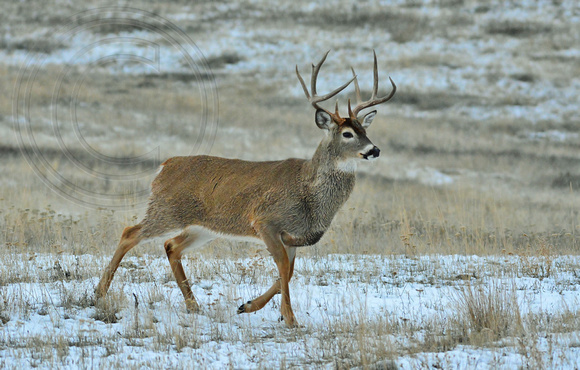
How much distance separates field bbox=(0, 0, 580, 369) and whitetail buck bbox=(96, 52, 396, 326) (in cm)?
54

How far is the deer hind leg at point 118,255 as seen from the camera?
28.3 ft

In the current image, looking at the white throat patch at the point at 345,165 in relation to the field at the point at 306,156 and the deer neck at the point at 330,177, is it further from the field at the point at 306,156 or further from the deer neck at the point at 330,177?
the field at the point at 306,156

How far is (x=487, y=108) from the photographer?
3050 cm

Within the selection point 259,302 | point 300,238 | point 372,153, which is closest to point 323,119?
point 372,153

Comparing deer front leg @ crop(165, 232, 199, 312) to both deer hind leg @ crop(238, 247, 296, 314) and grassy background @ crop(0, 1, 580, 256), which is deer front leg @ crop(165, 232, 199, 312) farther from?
grassy background @ crop(0, 1, 580, 256)

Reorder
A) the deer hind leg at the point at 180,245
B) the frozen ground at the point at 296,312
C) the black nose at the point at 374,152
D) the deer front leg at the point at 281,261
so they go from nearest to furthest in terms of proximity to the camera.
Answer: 1. the frozen ground at the point at 296,312
2. the deer front leg at the point at 281,261
3. the black nose at the point at 374,152
4. the deer hind leg at the point at 180,245

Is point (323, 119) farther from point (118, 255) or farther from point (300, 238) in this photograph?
point (118, 255)

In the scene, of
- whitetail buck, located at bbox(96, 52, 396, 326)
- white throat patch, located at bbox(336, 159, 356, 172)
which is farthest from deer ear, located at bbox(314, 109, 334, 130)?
white throat patch, located at bbox(336, 159, 356, 172)

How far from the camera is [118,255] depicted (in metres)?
8.98

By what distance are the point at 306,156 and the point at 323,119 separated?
13368 millimetres

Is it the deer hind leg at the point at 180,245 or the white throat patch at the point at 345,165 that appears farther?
the deer hind leg at the point at 180,245

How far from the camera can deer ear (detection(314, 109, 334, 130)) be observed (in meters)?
8.75

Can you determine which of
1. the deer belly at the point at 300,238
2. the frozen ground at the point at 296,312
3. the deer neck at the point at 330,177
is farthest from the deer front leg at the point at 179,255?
the deer neck at the point at 330,177

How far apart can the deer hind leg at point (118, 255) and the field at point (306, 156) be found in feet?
0.77
